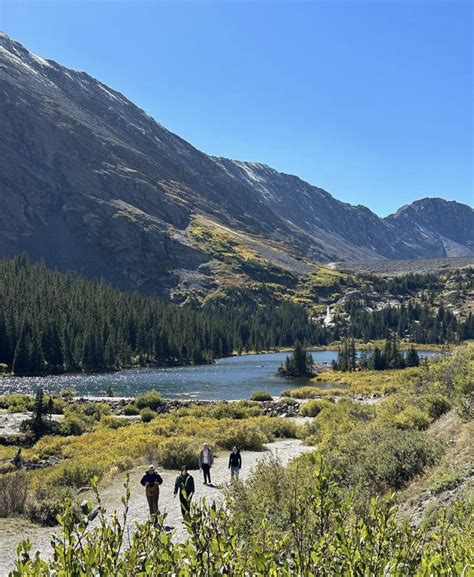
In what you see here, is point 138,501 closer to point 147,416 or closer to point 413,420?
point 413,420

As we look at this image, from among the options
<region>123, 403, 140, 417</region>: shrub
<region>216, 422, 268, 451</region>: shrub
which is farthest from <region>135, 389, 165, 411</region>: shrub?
<region>216, 422, 268, 451</region>: shrub

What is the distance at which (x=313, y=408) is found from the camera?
42875 mm

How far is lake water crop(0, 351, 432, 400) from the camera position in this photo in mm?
62603

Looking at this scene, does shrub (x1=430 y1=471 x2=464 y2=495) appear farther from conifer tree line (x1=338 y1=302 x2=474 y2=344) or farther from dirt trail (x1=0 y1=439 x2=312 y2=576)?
conifer tree line (x1=338 y1=302 x2=474 y2=344)

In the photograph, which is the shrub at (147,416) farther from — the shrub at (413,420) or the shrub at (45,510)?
the shrub at (413,420)

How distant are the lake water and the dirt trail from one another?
116ft

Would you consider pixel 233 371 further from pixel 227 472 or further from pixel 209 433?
pixel 227 472

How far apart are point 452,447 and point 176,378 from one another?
227 feet

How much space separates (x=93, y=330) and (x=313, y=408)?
65870mm

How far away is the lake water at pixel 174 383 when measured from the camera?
6260 centimetres

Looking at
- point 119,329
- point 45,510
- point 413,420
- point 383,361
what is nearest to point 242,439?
point 413,420

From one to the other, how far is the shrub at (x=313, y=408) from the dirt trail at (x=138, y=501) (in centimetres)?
1519

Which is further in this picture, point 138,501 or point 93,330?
point 93,330

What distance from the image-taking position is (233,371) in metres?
91.9
